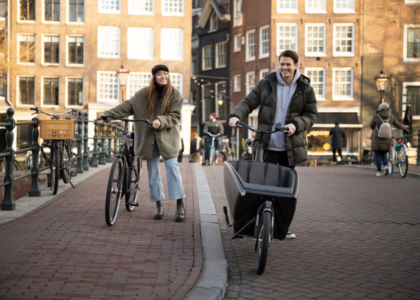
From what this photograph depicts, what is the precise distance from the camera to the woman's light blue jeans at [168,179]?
7.25m

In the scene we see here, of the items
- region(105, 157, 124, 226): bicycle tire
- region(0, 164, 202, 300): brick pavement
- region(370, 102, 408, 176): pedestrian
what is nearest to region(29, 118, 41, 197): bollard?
region(0, 164, 202, 300): brick pavement

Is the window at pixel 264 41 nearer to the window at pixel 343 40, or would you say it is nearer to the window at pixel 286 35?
the window at pixel 286 35

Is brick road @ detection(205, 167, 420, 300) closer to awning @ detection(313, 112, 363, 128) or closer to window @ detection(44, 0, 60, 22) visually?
awning @ detection(313, 112, 363, 128)

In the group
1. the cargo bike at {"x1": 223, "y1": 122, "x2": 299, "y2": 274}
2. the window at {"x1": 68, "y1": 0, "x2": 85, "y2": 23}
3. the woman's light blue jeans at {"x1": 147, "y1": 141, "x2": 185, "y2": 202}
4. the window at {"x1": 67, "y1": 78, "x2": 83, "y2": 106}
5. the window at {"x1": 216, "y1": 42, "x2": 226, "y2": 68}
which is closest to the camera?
the cargo bike at {"x1": 223, "y1": 122, "x2": 299, "y2": 274}

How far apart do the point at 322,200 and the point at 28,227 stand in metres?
4.96

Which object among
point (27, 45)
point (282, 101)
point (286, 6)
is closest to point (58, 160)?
point (282, 101)

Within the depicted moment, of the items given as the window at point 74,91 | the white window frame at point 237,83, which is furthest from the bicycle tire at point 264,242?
the white window frame at point 237,83

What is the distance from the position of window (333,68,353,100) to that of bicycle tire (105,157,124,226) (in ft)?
112

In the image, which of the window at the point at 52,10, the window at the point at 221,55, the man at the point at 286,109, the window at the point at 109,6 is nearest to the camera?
the man at the point at 286,109

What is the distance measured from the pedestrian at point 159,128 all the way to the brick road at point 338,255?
694mm

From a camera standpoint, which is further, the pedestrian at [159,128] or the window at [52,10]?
the window at [52,10]

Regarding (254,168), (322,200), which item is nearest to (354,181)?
(322,200)

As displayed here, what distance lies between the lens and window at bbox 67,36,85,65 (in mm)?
40750

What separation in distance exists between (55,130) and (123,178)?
2.60 metres
